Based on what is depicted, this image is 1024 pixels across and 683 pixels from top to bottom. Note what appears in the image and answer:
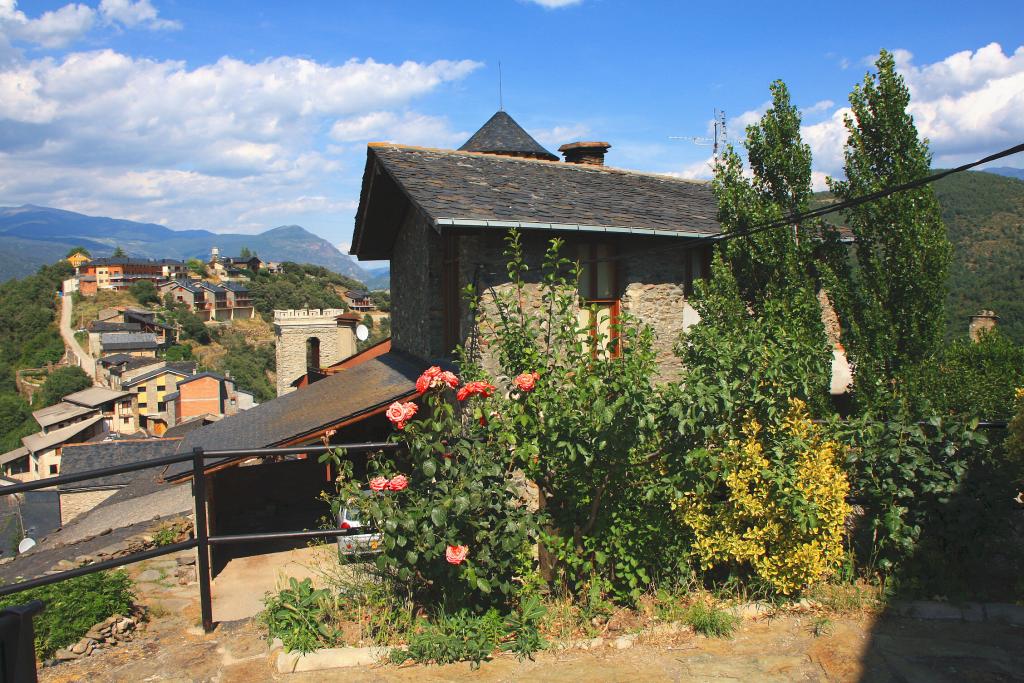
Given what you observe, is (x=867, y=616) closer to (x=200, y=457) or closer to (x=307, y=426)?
(x=200, y=457)

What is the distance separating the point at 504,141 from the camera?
20.7m

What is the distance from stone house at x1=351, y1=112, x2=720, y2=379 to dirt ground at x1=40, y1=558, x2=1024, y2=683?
482 centimetres

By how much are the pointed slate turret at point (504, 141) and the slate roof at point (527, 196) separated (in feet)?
25.5

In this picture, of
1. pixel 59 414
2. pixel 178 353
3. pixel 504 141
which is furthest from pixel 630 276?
pixel 178 353

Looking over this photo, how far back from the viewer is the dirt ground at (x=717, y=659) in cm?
346

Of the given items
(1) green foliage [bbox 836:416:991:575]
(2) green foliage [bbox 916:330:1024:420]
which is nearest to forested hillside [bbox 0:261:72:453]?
(2) green foliage [bbox 916:330:1024:420]

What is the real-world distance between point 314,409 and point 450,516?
7111 millimetres

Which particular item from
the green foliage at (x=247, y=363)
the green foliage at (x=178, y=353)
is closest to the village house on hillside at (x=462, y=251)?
the green foliage at (x=247, y=363)

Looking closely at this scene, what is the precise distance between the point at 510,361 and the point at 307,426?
5.33 m

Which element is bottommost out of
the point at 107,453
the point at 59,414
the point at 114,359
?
the point at 59,414

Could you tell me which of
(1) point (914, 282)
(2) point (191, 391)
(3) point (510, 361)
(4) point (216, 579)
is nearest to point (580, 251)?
(1) point (914, 282)

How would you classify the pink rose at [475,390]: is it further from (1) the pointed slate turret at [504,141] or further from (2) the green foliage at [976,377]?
(1) the pointed slate turret at [504,141]

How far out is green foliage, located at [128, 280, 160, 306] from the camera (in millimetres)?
105250

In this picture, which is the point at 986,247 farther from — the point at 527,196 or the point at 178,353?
the point at 178,353
